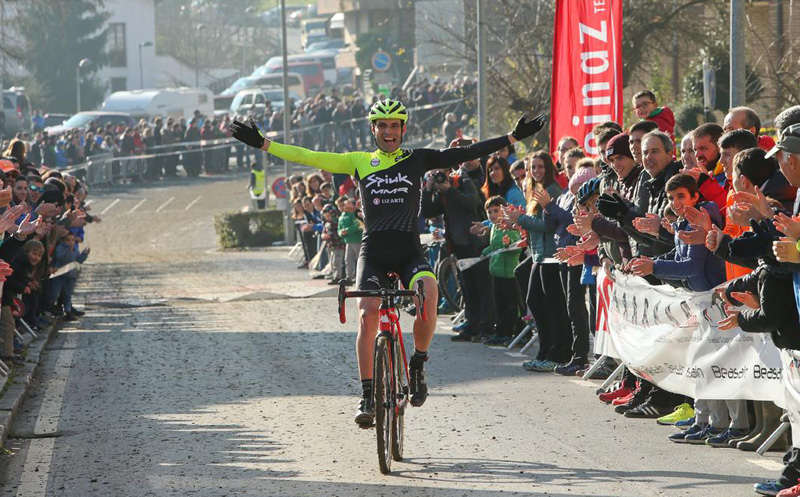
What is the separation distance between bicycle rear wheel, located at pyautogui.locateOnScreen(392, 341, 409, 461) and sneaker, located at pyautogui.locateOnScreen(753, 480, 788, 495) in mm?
2203

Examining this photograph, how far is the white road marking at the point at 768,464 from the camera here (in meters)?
8.71

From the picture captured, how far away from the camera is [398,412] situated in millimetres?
9062

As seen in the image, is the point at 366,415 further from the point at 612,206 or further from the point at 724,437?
the point at 612,206

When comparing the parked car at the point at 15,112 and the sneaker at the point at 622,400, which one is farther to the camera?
the parked car at the point at 15,112

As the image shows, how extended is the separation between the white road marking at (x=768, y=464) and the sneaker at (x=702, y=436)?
2.30 feet

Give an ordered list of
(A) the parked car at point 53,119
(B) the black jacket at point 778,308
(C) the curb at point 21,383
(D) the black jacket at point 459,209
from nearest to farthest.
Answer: (B) the black jacket at point 778,308
(C) the curb at point 21,383
(D) the black jacket at point 459,209
(A) the parked car at point 53,119

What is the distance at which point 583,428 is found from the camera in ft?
33.8

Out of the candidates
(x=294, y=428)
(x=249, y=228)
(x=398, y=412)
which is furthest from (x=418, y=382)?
(x=249, y=228)

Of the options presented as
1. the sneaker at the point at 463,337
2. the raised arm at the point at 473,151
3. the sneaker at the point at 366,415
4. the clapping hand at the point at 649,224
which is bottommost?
the sneaker at the point at 463,337

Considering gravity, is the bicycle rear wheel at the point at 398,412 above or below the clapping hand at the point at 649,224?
below

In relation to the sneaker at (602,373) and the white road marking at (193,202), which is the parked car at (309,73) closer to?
the white road marking at (193,202)

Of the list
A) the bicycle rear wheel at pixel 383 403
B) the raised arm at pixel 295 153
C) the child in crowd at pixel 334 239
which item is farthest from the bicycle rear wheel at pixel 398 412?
the child in crowd at pixel 334 239

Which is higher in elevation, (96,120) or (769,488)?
(96,120)

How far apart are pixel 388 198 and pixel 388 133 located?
441 mm
